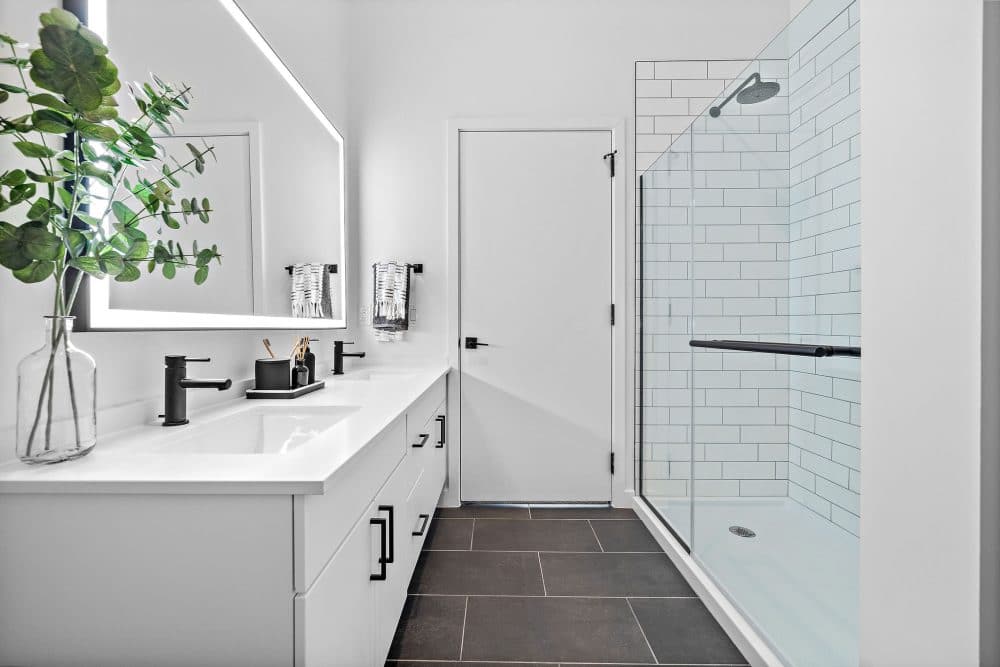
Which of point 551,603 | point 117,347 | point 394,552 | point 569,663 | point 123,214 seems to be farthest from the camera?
point 551,603

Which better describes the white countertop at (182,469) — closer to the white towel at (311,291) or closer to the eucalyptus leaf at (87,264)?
the eucalyptus leaf at (87,264)

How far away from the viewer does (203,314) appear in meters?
1.54

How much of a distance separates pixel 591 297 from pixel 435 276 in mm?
857

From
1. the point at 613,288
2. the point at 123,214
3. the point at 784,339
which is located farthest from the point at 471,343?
the point at 123,214

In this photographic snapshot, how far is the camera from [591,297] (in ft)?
9.57

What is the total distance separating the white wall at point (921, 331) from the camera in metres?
0.72

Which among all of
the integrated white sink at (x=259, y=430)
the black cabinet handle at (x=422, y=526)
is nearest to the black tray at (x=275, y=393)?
the integrated white sink at (x=259, y=430)

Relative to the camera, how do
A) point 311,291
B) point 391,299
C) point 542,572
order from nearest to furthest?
1. point 542,572
2. point 311,291
3. point 391,299

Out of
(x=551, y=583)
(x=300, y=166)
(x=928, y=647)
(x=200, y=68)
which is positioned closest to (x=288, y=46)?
(x=300, y=166)

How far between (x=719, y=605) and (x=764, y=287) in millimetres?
1038

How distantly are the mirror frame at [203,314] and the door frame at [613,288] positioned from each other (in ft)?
1.86

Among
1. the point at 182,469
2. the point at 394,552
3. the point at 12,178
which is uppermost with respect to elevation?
the point at 12,178

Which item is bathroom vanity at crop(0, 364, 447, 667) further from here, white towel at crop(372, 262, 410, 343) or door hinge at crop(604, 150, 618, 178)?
door hinge at crop(604, 150, 618, 178)

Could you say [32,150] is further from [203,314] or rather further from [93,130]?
[203,314]
